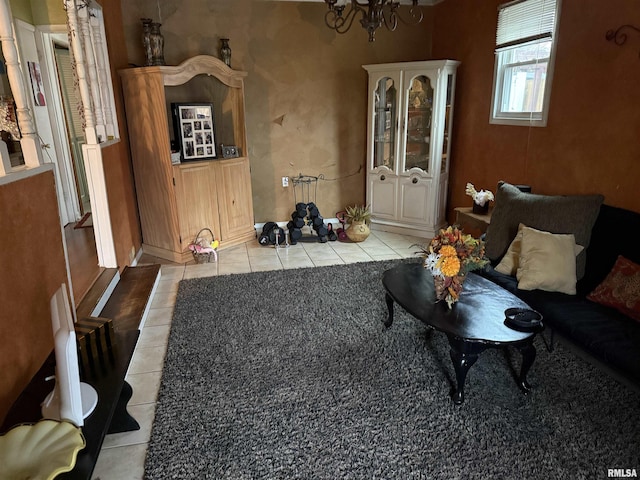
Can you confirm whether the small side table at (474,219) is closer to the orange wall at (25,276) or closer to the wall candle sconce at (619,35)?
the wall candle sconce at (619,35)

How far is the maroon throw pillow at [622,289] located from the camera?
93.4 inches

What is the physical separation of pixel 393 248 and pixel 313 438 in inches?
118

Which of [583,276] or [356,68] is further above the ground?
[356,68]

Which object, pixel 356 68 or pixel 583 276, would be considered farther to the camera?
pixel 356 68

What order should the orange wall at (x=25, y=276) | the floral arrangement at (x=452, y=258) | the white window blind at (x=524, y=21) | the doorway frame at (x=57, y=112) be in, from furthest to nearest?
the doorway frame at (x=57, y=112) < the white window blind at (x=524, y=21) < the floral arrangement at (x=452, y=258) < the orange wall at (x=25, y=276)

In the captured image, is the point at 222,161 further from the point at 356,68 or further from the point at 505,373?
the point at 505,373

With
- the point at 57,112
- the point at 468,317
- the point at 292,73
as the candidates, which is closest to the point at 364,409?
the point at 468,317

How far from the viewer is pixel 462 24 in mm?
4605

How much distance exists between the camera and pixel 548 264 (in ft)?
8.97

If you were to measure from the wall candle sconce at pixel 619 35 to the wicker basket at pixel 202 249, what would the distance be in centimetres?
372

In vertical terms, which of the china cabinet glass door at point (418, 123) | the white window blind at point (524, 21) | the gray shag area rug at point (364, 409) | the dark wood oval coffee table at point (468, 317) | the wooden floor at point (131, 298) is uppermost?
the white window blind at point (524, 21)

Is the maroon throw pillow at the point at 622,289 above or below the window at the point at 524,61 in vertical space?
below

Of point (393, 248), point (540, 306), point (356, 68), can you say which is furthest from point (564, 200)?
point (356, 68)

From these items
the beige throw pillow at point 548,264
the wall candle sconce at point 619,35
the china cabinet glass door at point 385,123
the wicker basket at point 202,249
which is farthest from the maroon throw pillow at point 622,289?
the wicker basket at point 202,249
